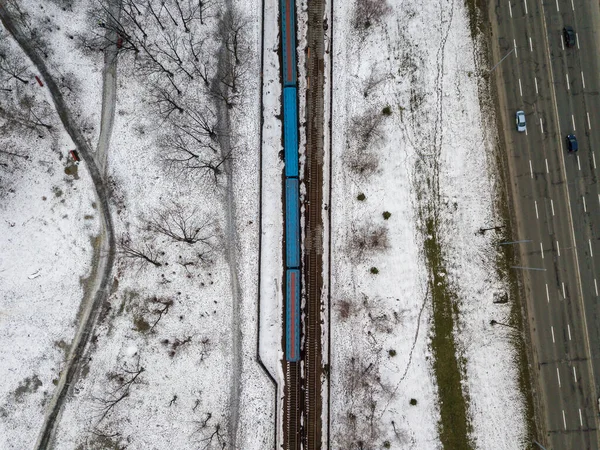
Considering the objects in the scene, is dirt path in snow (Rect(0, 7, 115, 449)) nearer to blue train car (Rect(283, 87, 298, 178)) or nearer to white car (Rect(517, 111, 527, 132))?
blue train car (Rect(283, 87, 298, 178))

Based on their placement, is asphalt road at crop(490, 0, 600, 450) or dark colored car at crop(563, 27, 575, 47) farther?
dark colored car at crop(563, 27, 575, 47)

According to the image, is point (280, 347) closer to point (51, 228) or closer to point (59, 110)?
point (51, 228)

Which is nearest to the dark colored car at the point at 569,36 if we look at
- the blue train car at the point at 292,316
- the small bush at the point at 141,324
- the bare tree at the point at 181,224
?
the blue train car at the point at 292,316

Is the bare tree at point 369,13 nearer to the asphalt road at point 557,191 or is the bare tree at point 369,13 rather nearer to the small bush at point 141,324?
the asphalt road at point 557,191

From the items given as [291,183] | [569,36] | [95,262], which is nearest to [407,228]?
[291,183]

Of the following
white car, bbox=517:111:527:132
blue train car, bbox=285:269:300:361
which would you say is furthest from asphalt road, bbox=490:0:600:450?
blue train car, bbox=285:269:300:361
